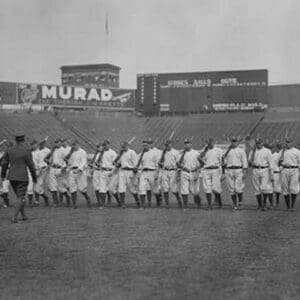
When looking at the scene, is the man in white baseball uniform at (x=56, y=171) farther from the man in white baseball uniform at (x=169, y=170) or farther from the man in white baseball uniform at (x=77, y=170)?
the man in white baseball uniform at (x=169, y=170)

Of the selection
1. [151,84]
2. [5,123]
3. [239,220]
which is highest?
[151,84]

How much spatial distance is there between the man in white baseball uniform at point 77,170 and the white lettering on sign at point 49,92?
41963 mm

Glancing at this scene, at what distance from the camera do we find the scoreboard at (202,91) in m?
53.9

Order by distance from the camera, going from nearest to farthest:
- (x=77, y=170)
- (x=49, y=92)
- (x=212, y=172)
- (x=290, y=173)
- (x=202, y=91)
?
(x=290, y=173)
(x=212, y=172)
(x=77, y=170)
(x=202, y=91)
(x=49, y=92)

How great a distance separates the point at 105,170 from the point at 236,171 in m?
3.75

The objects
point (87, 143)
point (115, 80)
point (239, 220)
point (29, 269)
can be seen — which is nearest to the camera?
point (29, 269)

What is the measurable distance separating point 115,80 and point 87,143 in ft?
135

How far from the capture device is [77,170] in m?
17.8

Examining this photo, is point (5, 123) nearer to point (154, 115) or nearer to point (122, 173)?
point (154, 115)

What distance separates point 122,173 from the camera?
17.4 meters

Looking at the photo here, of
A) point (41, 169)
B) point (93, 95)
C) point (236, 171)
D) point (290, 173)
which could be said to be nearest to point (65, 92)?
point (93, 95)

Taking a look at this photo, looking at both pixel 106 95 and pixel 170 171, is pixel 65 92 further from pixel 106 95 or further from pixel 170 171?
pixel 170 171

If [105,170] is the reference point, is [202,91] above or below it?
above

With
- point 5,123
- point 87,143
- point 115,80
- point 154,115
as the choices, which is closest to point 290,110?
point 154,115
